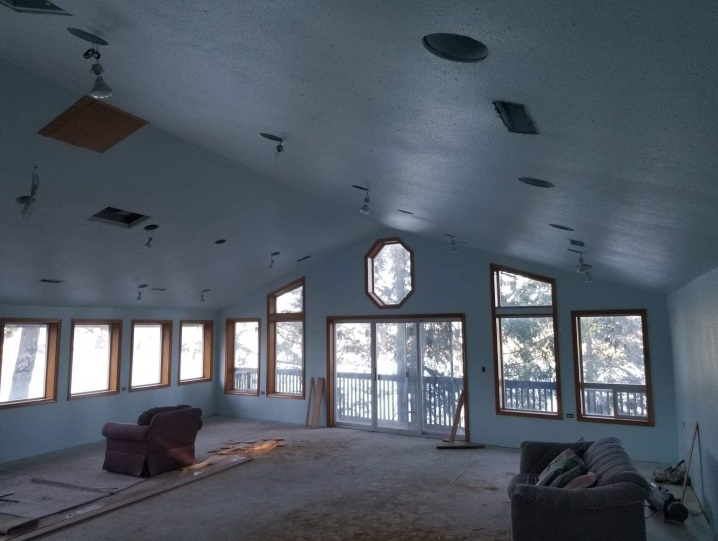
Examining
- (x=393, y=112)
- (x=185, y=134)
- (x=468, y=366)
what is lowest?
(x=468, y=366)

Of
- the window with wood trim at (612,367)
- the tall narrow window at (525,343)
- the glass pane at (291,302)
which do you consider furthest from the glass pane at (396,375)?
the window with wood trim at (612,367)

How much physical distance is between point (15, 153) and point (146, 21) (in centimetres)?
250

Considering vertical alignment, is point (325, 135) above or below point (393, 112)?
above

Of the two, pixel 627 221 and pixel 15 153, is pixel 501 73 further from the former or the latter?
pixel 15 153

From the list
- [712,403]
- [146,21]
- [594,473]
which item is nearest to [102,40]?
[146,21]

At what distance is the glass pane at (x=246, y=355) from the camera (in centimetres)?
1006

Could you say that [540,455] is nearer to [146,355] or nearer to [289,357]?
[289,357]

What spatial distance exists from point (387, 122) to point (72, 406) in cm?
724

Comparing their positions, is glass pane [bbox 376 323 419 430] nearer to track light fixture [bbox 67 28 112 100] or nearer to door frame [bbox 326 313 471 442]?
door frame [bbox 326 313 471 442]

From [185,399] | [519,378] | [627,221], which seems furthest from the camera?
[185,399]

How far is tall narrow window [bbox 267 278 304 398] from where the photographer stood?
9.58 m

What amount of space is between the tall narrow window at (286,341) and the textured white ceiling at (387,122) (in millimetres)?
3582

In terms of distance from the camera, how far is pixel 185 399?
958cm

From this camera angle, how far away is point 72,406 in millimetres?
7621
